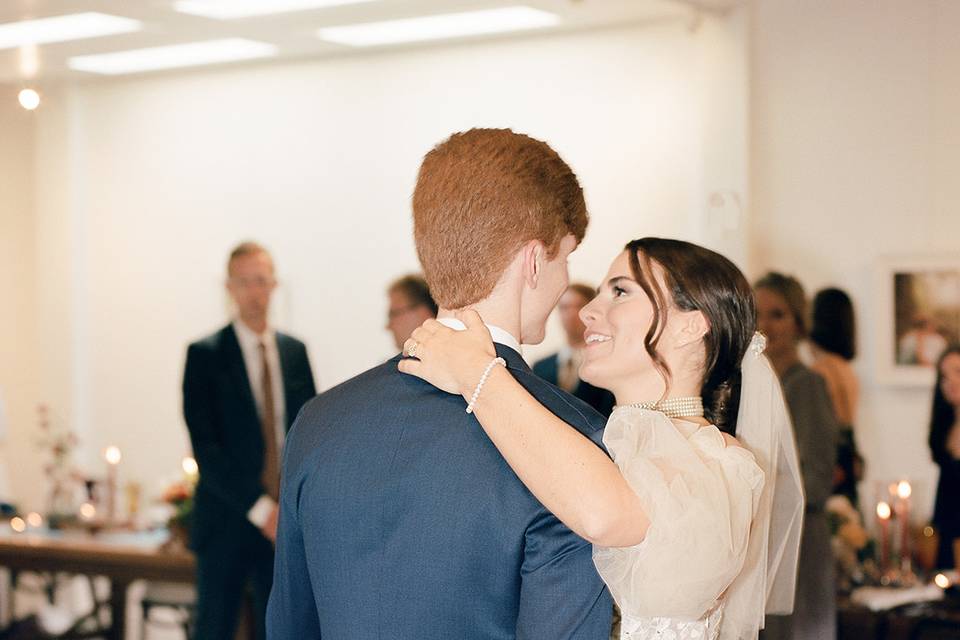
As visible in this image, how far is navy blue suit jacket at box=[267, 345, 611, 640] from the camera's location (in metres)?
1.88

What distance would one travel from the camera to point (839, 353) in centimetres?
626

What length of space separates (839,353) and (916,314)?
41 centimetres

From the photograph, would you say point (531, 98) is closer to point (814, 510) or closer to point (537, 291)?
point (814, 510)

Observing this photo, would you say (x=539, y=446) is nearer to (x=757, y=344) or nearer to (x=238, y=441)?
(x=757, y=344)

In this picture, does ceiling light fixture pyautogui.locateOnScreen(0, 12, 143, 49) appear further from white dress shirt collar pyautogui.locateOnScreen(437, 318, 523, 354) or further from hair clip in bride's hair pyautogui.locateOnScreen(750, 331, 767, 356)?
white dress shirt collar pyautogui.locateOnScreen(437, 318, 523, 354)

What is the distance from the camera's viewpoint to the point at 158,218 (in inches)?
341

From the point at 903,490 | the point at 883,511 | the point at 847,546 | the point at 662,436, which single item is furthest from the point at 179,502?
the point at 662,436

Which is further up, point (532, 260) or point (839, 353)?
A: point (532, 260)

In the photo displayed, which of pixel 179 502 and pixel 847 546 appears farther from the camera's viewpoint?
pixel 179 502

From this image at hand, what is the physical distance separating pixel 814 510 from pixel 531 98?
3391 millimetres

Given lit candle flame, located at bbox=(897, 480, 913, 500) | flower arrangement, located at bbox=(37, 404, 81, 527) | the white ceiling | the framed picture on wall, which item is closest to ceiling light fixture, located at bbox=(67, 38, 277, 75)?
the white ceiling

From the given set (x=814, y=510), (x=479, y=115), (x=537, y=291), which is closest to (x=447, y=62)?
(x=479, y=115)

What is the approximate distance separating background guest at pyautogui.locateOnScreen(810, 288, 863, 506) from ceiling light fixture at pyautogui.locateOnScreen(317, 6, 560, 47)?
212 cm

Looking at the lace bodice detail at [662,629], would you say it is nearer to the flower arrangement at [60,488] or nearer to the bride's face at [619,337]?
the bride's face at [619,337]
